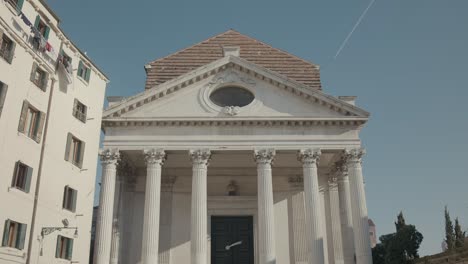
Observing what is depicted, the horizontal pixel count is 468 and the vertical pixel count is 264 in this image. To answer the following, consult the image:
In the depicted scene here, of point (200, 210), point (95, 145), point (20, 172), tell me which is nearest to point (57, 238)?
point (20, 172)

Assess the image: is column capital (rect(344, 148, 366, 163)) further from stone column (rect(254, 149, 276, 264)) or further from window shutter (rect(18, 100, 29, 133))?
window shutter (rect(18, 100, 29, 133))

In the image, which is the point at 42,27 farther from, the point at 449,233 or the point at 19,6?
the point at 449,233

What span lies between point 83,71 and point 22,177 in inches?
283

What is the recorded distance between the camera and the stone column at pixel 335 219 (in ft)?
92.8

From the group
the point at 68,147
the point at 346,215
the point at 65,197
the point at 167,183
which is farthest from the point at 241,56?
the point at 65,197

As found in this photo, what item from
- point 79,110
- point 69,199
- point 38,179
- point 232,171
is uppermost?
point 79,110

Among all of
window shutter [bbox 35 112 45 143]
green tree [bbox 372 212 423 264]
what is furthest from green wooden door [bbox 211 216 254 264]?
window shutter [bbox 35 112 45 143]

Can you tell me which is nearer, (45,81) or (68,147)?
(45,81)

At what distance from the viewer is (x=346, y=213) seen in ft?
90.3

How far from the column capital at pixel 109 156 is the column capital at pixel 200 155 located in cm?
422

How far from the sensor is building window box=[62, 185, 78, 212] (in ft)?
68.2

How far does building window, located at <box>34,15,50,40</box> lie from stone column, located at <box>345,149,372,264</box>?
16.9m

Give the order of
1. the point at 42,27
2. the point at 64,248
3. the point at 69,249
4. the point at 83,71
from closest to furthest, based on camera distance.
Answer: the point at 42,27 < the point at 64,248 < the point at 69,249 < the point at 83,71

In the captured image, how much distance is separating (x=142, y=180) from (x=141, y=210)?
2027 mm
